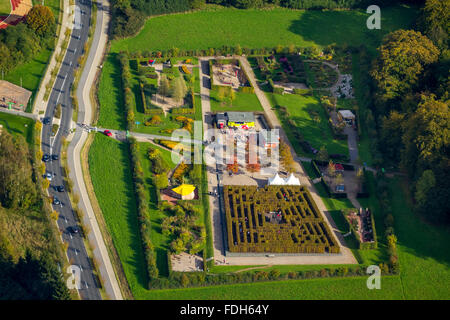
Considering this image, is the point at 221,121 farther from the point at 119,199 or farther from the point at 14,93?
the point at 14,93

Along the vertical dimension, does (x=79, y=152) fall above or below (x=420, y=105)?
below

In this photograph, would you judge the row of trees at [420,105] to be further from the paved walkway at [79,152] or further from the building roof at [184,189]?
the paved walkway at [79,152]

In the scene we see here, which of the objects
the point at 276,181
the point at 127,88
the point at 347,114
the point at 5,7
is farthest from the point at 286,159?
the point at 5,7

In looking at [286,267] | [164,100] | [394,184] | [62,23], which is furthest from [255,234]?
[62,23]

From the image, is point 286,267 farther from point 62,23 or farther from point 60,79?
point 62,23

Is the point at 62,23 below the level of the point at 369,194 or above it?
above

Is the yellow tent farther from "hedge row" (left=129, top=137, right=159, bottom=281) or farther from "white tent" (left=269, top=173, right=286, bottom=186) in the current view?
"white tent" (left=269, top=173, right=286, bottom=186)
